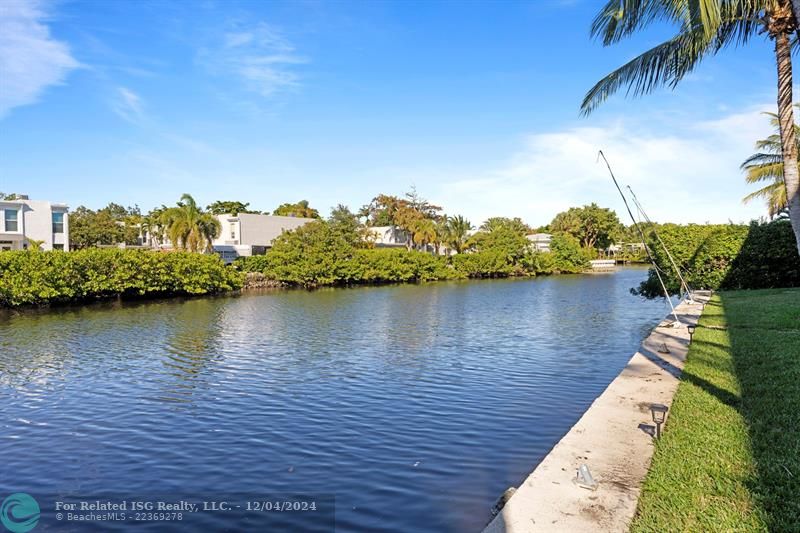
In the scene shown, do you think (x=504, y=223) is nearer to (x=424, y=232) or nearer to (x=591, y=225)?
(x=591, y=225)

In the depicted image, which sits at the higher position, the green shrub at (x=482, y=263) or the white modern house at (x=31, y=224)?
the white modern house at (x=31, y=224)

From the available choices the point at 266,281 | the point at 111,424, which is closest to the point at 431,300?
the point at 266,281

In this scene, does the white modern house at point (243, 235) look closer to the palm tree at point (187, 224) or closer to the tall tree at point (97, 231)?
the palm tree at point (187, 224)

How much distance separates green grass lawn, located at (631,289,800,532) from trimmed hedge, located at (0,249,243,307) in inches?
1237

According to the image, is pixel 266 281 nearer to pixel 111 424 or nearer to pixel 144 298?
pixel 144 298

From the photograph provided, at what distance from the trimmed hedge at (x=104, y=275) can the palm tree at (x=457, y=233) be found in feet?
110

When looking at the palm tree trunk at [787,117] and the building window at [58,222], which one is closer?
the palm tree trunk at [787,117]

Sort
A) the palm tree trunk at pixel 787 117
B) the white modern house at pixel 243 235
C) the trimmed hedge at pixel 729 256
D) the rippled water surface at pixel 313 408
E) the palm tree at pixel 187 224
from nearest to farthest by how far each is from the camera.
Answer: the rippled water surface at pixel 313 408, the palm tree trunk at pixel 787 117, the trimmed hedge at pixel 729 256, the palm tree at pixel 187 224, the white modern house at pixel 243 235

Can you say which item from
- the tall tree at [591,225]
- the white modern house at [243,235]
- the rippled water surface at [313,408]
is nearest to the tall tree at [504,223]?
the tall tree at [591,225]

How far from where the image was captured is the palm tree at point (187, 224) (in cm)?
4928

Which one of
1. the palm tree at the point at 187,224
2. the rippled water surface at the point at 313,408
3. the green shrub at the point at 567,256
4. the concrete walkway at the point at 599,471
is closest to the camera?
the concrete walkway at the point at 599,471

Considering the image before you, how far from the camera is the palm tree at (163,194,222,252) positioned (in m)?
49.3

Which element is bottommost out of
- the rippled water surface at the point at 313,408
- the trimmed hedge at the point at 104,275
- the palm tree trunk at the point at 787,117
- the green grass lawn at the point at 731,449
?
the rippled water surface at the point at 313,408

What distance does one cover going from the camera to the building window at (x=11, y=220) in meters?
42.6
